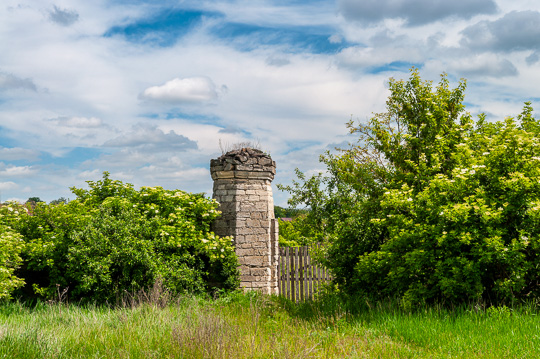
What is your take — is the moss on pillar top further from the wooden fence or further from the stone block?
the wooden fence

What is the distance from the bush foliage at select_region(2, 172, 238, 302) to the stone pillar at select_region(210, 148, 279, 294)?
1.13 feet

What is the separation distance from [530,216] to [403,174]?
2762 mm

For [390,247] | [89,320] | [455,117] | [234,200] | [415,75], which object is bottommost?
[89,320]

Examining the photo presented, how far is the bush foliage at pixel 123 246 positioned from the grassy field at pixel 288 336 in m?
1.99

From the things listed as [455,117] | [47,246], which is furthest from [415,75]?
[47,246]

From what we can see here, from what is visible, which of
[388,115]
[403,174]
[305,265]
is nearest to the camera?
[403,174]

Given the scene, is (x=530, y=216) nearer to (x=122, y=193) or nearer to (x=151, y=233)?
(x=151, y=233)

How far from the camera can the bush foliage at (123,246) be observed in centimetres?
995

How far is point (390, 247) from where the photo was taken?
8.05 metres

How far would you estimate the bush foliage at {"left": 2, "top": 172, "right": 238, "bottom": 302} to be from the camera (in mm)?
9945

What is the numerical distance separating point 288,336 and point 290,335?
30mm

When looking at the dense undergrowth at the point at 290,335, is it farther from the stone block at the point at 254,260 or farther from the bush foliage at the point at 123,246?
the stone block at the point at 254,260

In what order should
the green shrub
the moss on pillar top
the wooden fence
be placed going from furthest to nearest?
the wooden fence → the moss on pillar top → the green shrub

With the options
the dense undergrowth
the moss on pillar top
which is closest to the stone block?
the moss on pillar top
